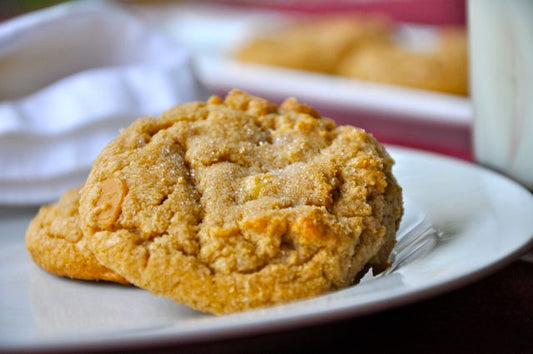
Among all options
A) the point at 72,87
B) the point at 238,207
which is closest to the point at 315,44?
the point at 72,87

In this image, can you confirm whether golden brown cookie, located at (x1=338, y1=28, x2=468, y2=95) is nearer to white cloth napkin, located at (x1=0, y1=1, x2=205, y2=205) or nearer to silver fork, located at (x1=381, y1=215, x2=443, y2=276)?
white cloth napkin, located at (x1=0, y1=1, x2=205, y2=205)

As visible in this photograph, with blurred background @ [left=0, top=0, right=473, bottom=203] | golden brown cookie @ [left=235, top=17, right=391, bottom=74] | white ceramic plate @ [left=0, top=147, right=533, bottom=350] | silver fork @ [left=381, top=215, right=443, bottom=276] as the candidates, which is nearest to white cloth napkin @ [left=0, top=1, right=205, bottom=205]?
blurred background @ [left=0, top=0, right=473, bottom=203]

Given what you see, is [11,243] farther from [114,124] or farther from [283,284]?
[283,284]

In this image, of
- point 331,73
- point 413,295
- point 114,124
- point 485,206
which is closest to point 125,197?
point 413,295

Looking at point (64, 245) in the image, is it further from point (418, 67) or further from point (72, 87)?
point (418, 67)

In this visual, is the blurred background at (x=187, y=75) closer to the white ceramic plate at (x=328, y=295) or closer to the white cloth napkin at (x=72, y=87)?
the white cloth napkin at (x=72, y=87)
